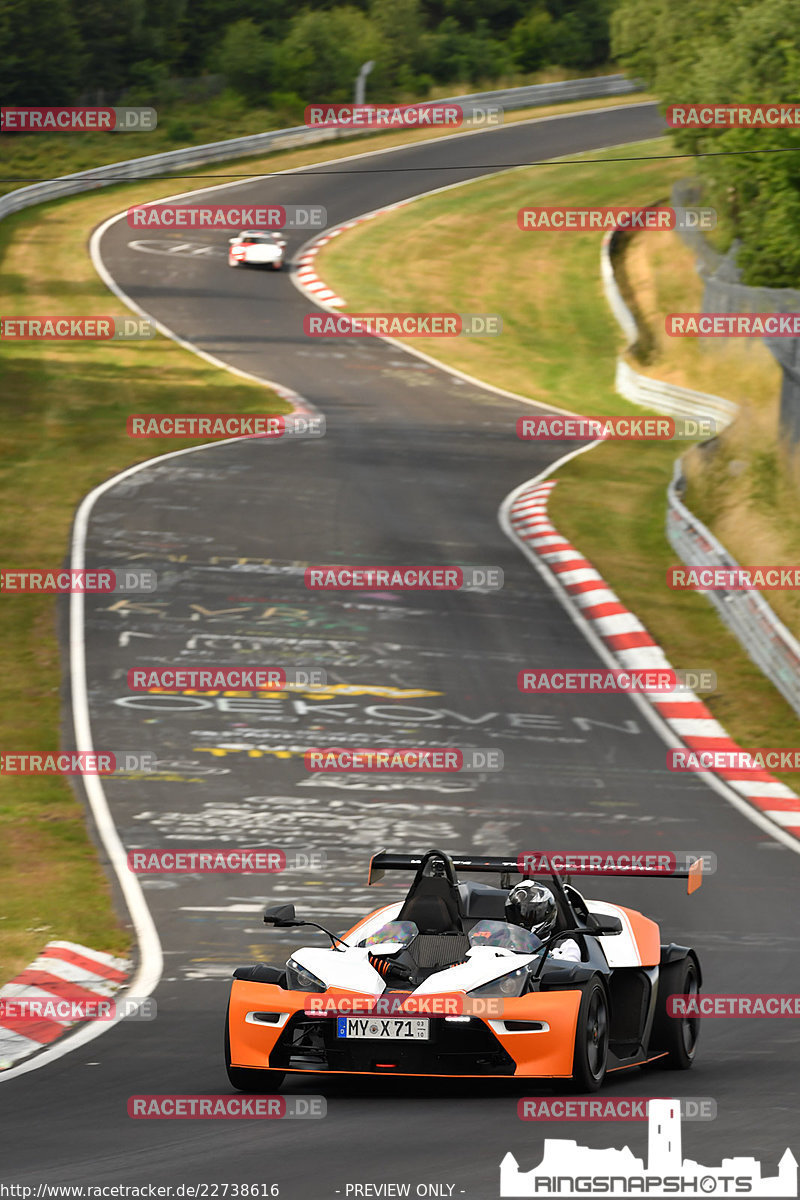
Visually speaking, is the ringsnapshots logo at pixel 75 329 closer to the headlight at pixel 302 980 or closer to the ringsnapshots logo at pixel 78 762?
the ringsnapshots logo at pixel 78 762

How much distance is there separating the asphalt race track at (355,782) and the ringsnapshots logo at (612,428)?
972mm

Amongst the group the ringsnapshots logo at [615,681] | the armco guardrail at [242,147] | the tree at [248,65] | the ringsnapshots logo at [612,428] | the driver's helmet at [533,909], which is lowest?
the ringsnapshots logo at [615,681]

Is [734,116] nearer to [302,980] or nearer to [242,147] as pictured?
[242,147]

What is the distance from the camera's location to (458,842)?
17000 mm

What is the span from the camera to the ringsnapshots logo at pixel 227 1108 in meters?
8.91

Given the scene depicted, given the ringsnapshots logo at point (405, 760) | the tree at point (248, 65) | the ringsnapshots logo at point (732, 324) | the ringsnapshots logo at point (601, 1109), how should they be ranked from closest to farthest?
the ringsnapshots logo at point (601, 1109), the ringsnapshots logo at point (405, 760), the ringsnapshots logo at point (732, 324), the tree at point (248, 65)

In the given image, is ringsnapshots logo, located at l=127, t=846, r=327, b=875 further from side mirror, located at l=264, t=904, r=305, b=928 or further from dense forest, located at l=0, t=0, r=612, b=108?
dense forest, located at l=0, t=0, r=612, b=108

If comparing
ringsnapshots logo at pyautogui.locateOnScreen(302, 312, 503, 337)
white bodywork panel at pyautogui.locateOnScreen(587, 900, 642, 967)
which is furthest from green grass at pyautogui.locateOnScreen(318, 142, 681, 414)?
white bodywork panel at pyautogui.locateOnScreen(587, 900, 642, 967)

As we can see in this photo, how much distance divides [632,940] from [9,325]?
123 ft

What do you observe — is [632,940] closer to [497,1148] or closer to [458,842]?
[497,1148]

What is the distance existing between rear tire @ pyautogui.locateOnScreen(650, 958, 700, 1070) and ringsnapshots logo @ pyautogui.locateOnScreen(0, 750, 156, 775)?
9850mm

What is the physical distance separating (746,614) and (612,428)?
1532cm

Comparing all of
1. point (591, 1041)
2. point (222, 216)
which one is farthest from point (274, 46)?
point (591, 1041)

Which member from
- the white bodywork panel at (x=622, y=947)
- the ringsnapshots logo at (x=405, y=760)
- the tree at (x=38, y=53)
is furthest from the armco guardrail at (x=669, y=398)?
the tree at (x=38, y=53)
